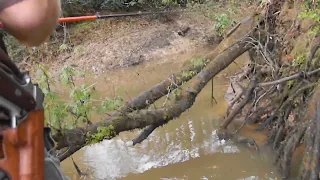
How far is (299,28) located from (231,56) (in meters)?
0.70

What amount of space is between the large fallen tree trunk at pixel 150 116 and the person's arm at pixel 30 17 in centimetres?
215

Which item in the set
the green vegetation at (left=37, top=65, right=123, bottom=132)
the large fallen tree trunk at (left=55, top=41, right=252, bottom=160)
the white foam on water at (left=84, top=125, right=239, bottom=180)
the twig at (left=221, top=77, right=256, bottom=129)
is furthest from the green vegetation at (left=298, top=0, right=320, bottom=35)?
the green vegetation at (left=37, top=65, right=123, bottom=132)

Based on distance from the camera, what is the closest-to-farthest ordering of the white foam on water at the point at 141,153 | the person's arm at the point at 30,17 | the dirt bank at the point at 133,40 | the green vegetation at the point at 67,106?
1. the person's arm at the point at 30,17
2. the green vegetation at the point at 67,106
3. the white foam on water at the point at 141,153
4. the dirt bank at the point at 133,40

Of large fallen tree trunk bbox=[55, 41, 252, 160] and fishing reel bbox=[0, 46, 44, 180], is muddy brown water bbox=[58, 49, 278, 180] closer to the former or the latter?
large fallen tree trunk bbox=[55, 41, 252, 160]

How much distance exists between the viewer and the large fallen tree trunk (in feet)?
10.7

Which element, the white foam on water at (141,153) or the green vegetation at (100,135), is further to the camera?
the white foam on water at (141,153)

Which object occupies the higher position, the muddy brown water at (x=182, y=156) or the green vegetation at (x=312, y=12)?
the green vegetation at (x=312, y=12)

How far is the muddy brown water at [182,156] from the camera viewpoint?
14.1ft

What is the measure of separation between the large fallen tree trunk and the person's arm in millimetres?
2145

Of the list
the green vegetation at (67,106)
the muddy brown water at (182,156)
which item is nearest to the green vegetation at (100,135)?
the green vegetation at (67,106)

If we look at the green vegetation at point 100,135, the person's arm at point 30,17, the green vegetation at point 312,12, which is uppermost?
the green vegetation at point 312,12

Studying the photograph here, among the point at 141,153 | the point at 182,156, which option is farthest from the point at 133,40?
the point at 182,156

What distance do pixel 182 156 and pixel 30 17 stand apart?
147 inches

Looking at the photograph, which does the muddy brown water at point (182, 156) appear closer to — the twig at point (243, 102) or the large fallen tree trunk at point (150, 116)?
the twig at point (243, 102)
